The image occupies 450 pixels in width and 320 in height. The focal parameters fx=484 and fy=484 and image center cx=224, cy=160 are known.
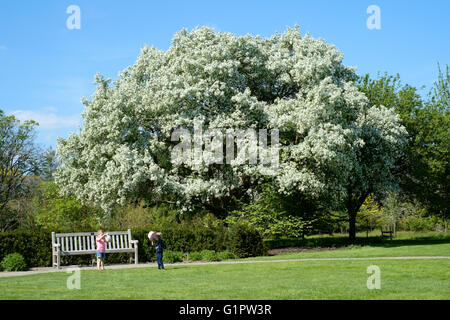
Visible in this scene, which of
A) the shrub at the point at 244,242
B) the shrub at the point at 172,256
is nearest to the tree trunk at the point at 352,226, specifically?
the shrub at the point at 244,242

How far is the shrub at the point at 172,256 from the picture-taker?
18141mm

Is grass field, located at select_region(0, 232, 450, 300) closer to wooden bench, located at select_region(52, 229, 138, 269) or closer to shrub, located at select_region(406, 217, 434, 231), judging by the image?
wooden bench, located at select_region(52, 229, 138, 269)

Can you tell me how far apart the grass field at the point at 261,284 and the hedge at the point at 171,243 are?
5116mm

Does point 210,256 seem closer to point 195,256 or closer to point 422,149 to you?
point 195,256

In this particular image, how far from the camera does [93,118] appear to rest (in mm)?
25781

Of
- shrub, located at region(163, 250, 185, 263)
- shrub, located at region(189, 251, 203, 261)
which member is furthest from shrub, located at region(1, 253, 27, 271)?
shrub, located at region(189, 251, 203, 261)

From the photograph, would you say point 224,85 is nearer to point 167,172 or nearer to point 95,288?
point 167,172

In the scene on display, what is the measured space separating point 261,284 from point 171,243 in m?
9.85

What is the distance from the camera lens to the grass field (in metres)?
8.98

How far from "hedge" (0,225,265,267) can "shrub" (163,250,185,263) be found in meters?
1.05

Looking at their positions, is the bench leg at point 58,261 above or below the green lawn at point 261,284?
below
